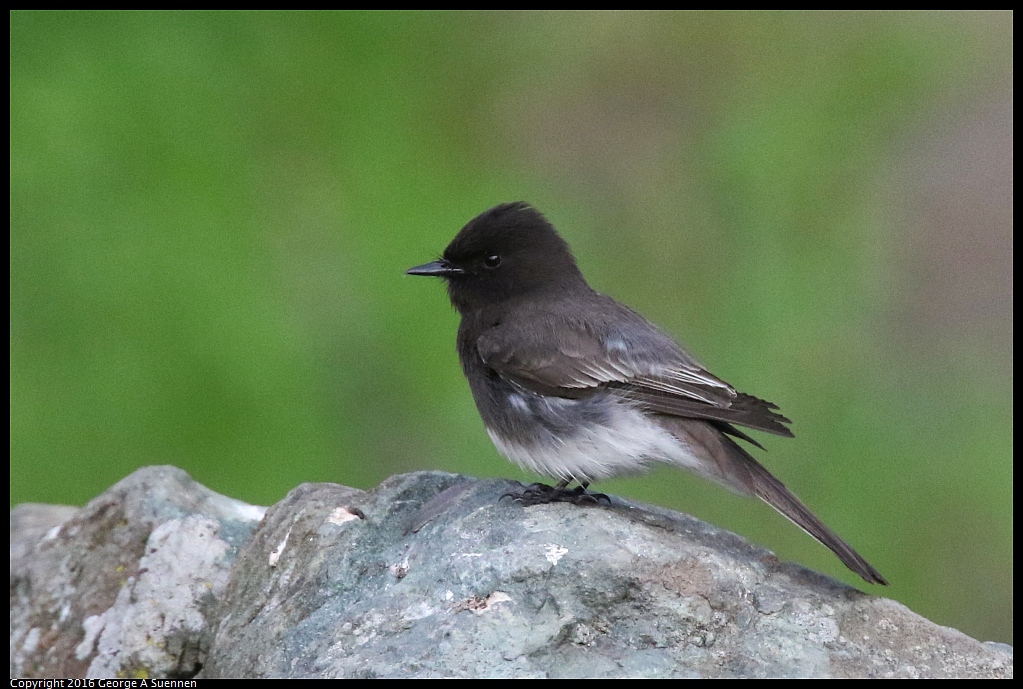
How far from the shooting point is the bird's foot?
4.96 metres

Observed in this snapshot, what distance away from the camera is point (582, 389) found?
5.34 m

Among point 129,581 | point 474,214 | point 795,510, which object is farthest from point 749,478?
point 474,214

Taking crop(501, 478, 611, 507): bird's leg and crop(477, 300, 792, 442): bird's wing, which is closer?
crop(501, 478, 611, 507): bird's leg

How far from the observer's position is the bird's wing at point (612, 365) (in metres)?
5.10

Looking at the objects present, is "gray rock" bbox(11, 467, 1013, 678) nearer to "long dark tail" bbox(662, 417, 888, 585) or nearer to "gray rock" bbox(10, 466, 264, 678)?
"gray rock" bbox(10, 466, 264, 678)

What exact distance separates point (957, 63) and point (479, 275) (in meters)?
6.64

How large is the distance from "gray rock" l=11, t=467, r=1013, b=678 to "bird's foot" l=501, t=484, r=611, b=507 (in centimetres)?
9

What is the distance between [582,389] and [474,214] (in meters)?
4.26

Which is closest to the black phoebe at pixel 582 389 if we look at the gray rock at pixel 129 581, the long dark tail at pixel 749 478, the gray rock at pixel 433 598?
the long dark tail at pixel 749 478

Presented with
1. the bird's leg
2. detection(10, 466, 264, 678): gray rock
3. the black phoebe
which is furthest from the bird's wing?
detection(10, 466, 264, 678): gray rock

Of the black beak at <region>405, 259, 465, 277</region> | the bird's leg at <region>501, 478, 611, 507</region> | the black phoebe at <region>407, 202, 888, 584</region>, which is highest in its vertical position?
the black beak at <region>405, 259, 465, 277</region>

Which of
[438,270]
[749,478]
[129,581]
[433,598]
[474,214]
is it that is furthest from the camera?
[474,214]

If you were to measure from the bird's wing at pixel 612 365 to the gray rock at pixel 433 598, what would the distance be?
452 mm

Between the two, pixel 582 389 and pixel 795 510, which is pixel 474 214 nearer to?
pixel 582 389
